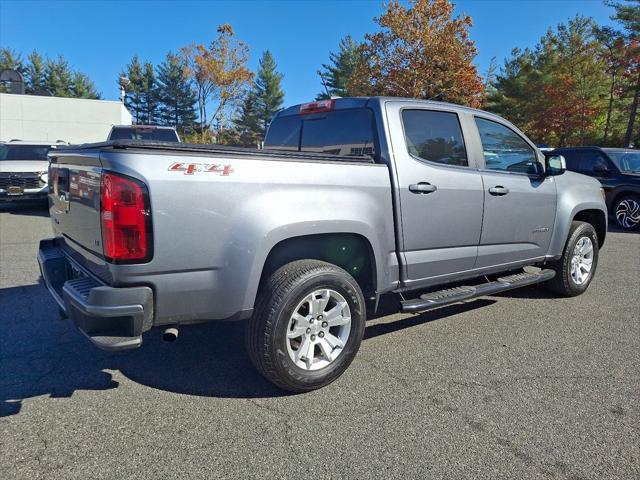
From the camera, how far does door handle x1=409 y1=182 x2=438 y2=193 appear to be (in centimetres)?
333

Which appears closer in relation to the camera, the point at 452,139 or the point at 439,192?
the point at 439,192

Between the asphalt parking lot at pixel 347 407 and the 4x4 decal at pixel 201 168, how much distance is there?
1.42 metres

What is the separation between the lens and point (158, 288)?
2.40m

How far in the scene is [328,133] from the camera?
3906 millimetres

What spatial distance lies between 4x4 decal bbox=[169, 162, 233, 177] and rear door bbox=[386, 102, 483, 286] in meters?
1.33

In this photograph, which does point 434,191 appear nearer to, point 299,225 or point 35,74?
point 299,225

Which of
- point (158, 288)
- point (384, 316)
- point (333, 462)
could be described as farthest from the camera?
point (384, 316)

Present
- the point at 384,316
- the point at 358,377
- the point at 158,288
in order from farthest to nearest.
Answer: the point at 384,316 < the point at 358,377 < the point at 158,288

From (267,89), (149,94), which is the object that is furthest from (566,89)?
(149,94)

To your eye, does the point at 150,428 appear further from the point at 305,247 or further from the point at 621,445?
the point at 621,445

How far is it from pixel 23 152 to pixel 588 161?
13.9m

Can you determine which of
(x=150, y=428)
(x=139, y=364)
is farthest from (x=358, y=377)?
(x=139, y=364)

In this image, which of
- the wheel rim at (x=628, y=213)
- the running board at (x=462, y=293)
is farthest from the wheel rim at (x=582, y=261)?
the wheel rim at (x=628, y=213)

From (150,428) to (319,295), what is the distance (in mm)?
1240
